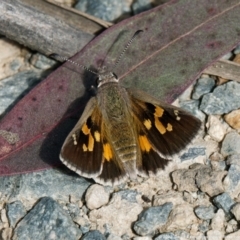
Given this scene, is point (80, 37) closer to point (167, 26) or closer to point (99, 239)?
point (167, 26)

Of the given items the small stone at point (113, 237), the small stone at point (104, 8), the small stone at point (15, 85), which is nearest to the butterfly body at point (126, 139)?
the small stone at point (113, 237)

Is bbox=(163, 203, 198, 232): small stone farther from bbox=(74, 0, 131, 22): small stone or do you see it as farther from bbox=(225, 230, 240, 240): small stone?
bbox=(74, 0, 131, 22): small stone

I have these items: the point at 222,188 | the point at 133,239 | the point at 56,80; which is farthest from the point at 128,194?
the point at 56,80

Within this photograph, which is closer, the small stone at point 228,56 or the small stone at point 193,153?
the small stone at point 193,153

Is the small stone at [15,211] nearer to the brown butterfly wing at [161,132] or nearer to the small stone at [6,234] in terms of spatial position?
the small stone at [6,234]

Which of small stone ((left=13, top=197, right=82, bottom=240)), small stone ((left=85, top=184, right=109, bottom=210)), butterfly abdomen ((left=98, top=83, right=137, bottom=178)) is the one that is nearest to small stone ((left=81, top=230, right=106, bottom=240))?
small stone ((left=13, top=197, right=82, bottom=240))

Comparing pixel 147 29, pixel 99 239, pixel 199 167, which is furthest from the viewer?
pixel 147 29
